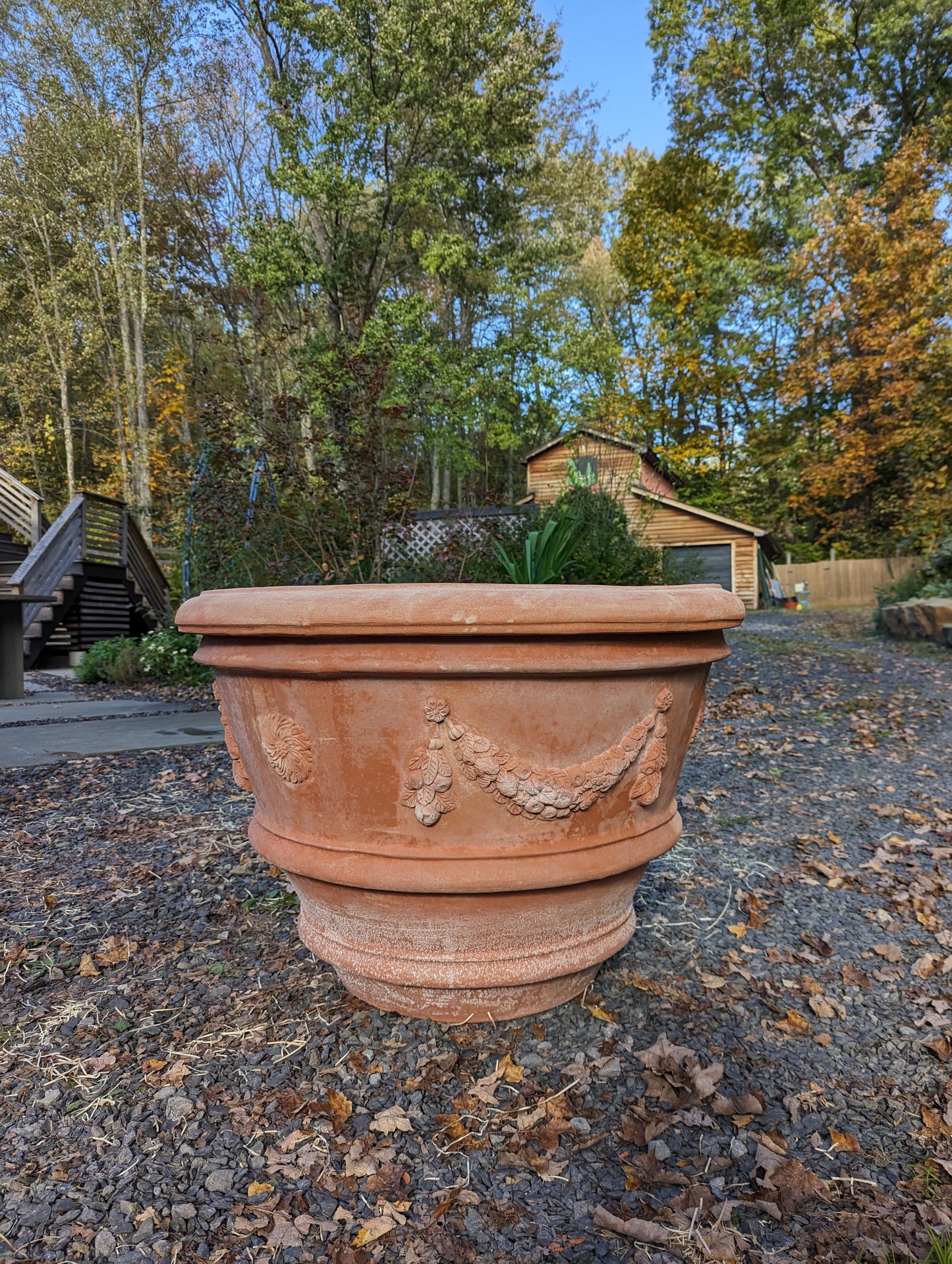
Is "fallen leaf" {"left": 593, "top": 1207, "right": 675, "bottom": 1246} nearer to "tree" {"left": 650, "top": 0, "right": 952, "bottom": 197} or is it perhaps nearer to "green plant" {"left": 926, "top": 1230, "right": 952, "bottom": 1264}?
"green plant" {"left": 926, "top": 1230, "right": 952, "bottom": 1264}

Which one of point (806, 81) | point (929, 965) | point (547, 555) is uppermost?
point (806, 81)

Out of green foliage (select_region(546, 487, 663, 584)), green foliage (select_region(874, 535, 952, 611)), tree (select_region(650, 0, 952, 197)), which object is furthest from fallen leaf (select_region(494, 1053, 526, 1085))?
tree (select_region(650, 0, 952, 197))

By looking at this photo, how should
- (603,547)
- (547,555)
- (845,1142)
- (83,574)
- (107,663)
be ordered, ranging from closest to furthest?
(845,1142)
(547,555)
(603,547)
(107,663)
(83,574)

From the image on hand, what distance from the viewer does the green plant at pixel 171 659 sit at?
23.4 ft

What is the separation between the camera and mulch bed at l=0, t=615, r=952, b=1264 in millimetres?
1132

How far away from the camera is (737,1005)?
Answer: 1.72 metres

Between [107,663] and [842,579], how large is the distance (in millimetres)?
19435

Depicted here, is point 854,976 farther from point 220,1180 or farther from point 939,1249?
point 220,1180

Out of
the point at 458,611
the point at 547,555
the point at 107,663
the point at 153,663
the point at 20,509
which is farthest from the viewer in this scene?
the point at 20,509

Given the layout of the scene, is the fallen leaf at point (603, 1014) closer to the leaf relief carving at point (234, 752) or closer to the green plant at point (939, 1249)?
the green plant at point (939, 1249)

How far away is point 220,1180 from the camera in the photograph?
1.22 meters

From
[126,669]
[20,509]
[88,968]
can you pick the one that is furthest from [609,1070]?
[20,509]

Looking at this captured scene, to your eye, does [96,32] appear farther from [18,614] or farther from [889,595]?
[889,595]

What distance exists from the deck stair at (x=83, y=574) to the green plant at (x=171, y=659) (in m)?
0.83
